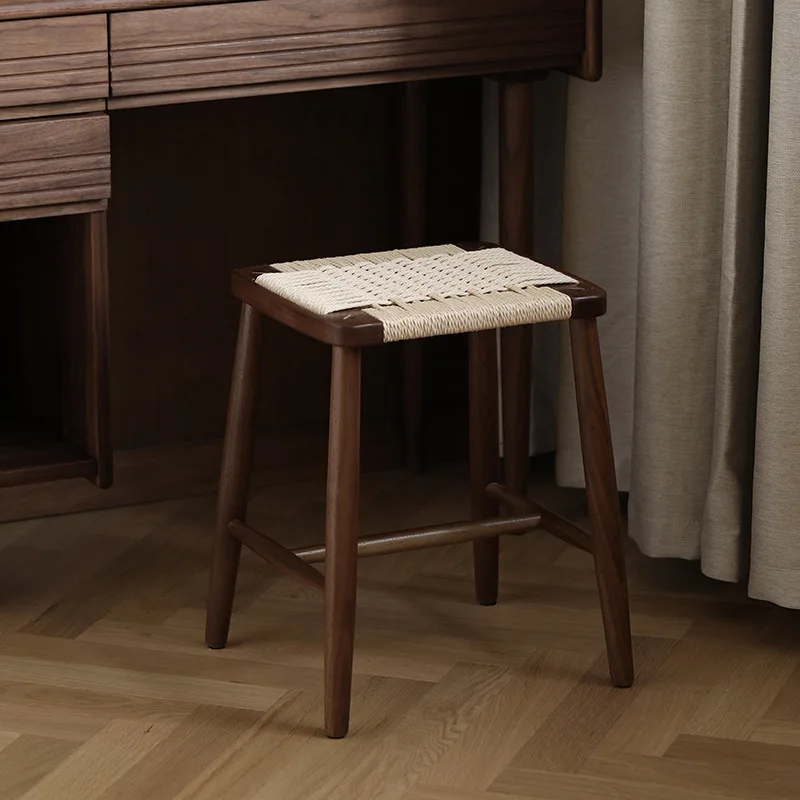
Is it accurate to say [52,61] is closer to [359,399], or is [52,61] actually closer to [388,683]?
[359,399]

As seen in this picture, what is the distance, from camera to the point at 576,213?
2.31m

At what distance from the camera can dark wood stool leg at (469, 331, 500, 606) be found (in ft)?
6.77

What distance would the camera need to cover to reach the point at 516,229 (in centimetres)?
227

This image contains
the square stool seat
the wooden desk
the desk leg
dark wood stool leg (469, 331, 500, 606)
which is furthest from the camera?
the desk leg

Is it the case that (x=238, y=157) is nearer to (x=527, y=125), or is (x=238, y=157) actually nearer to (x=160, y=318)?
(x=160, y=318)

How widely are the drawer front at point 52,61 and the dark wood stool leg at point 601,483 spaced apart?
61cm

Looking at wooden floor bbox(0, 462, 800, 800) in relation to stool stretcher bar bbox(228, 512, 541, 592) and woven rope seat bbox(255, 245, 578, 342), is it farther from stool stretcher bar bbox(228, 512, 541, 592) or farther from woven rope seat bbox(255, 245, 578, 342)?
woven rope seat bbox(255, 245, 578, 342)

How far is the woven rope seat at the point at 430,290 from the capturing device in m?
1.73

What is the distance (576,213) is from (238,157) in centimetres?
52

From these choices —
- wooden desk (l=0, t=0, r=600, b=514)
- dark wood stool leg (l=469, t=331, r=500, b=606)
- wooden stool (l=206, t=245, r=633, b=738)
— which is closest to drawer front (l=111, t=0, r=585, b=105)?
wooden desk (l=0, t=0, r=600, b=514)

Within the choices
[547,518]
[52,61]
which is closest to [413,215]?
[547,518]

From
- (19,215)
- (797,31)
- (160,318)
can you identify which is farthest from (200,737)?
(797,31)

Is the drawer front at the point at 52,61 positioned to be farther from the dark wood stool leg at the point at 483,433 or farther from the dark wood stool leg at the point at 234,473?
the dark wood stool leg at the point at 483,433

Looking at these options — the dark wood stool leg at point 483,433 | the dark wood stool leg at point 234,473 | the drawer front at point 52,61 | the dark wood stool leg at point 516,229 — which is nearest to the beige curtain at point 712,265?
the dark wood stool leg at point 516,229
